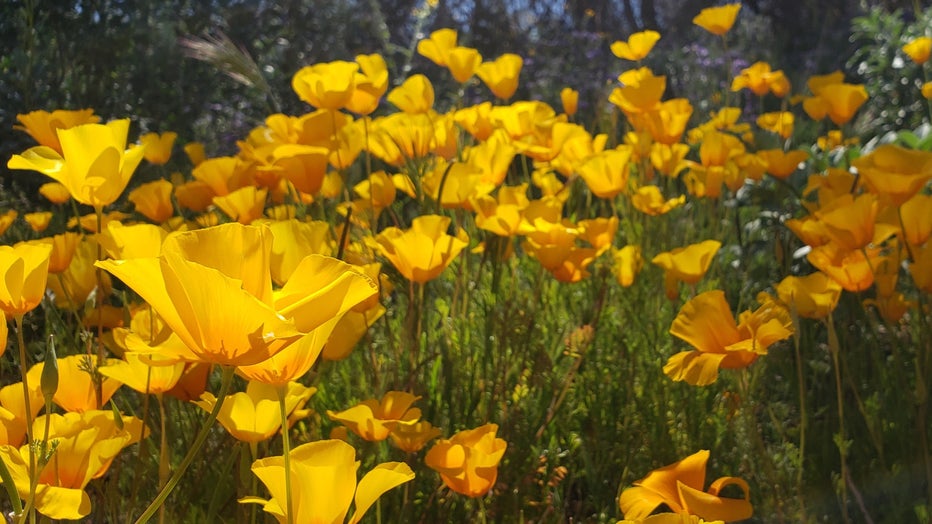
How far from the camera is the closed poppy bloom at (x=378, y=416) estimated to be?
1056 mm

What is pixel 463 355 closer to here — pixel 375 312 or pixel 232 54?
pixel 375 312

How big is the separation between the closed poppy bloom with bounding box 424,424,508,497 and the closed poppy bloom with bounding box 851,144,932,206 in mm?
837

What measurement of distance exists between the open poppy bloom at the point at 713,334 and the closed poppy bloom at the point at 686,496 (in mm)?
149

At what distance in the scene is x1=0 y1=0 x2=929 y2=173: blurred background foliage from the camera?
13.2 feet

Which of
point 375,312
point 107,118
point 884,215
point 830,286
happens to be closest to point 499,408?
point 375,312

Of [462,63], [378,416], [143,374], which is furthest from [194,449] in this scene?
[462,63]

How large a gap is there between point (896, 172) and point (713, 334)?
0.61 metres

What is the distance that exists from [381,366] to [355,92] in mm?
569

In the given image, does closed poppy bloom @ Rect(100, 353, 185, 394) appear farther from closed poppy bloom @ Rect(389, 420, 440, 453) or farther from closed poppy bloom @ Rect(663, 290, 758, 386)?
closed poppy bloom @ Rect(663, 290, 758, 386)

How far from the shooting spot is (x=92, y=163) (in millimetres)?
1073

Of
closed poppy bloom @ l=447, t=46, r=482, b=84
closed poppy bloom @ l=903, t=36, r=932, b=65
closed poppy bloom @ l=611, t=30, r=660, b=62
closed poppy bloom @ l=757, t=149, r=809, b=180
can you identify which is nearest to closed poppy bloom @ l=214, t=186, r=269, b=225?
closed poppy bloom @ l=447, t=46, r=482, b=84

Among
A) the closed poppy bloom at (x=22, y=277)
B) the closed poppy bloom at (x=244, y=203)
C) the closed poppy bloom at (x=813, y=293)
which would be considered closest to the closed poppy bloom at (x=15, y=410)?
the closed poppy bloom at (x=22, y=277)

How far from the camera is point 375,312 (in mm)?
1324

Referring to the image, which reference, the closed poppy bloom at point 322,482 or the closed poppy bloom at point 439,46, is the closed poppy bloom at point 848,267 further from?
the closed poppy bloom at point 439,46
